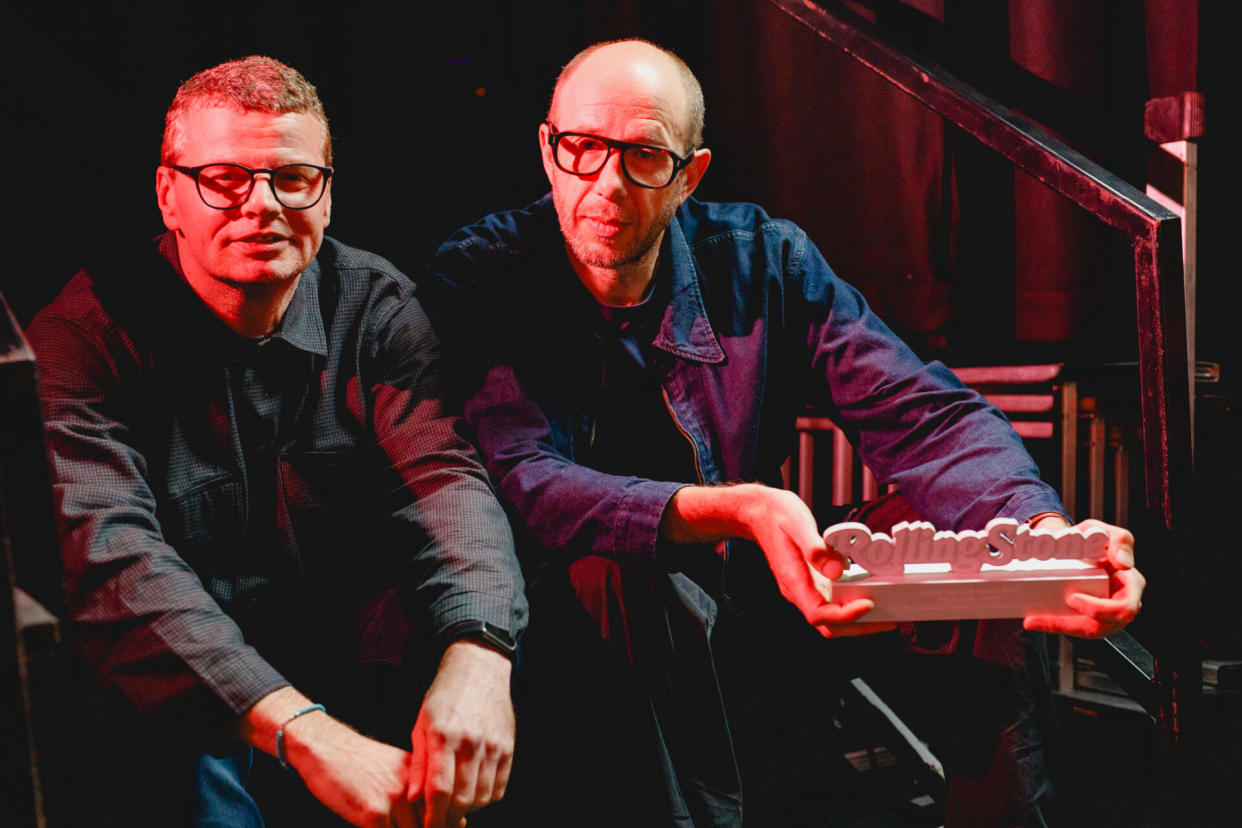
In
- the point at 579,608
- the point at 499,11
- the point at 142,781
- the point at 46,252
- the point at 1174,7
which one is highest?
the point at 499,11

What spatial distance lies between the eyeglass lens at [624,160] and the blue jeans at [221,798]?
1068 millimetres

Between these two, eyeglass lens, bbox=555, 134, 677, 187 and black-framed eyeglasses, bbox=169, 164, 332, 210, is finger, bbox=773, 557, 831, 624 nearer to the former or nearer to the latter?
eyeglass lens, bbox=555, 134, 677, 187

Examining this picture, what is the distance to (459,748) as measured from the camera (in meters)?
1.11

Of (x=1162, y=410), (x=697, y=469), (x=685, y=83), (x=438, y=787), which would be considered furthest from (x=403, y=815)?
(x=685, y=83)

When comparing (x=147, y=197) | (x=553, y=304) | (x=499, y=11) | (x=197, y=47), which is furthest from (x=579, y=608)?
(x=499, y=11)

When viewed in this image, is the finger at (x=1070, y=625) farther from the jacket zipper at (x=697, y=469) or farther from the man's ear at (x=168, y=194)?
the man's ear at (x=168, y=194)

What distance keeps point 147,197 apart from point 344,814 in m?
1.40

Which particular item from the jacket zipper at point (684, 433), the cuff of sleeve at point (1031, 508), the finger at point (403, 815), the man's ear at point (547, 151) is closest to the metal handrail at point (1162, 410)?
the cuff of sleeve at point (1031, 508)

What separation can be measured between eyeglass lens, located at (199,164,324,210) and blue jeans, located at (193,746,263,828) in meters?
0.79

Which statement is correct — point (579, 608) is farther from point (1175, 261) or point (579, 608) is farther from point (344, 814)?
point (1175, 261)

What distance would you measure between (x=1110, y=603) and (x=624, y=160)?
993 millimetres

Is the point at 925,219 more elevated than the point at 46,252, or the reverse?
the point at 46,252

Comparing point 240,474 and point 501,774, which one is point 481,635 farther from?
point 240,474

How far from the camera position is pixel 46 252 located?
1.84m
